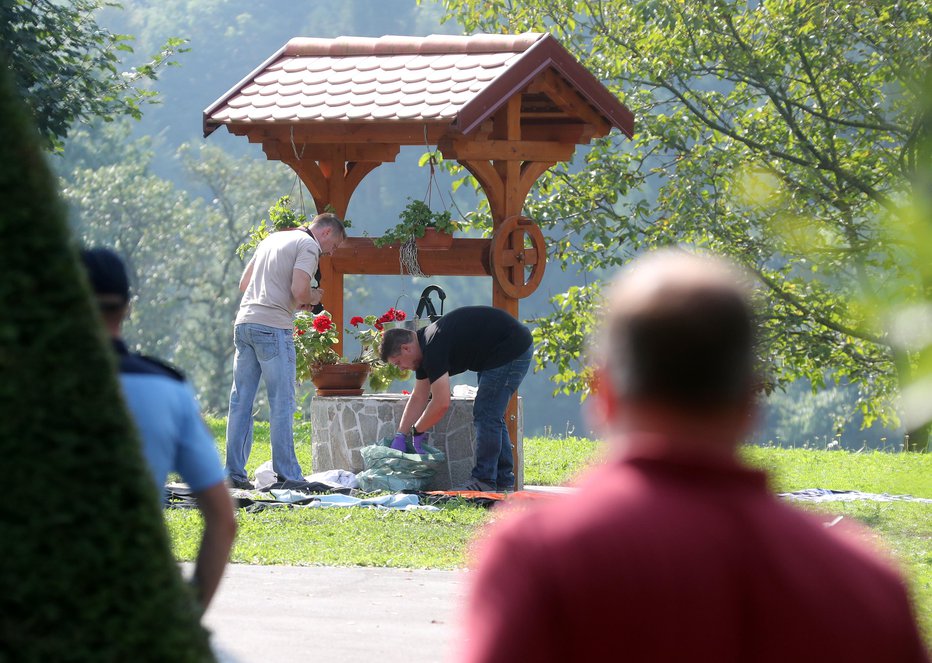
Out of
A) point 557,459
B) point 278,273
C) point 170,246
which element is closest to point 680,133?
point 557,459

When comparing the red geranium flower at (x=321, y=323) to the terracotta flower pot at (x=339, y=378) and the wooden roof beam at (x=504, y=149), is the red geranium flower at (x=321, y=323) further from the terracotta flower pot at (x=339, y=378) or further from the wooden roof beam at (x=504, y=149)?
the wooden roof beam at (x=504, y=149)

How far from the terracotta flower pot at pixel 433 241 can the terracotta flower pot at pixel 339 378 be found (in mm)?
1074

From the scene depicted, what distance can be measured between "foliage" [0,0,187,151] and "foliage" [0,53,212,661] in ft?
37.4

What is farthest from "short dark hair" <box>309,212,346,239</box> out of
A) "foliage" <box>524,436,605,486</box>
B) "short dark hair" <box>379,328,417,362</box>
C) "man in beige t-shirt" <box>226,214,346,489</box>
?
"foliage" <box>524,436,605,486</box>

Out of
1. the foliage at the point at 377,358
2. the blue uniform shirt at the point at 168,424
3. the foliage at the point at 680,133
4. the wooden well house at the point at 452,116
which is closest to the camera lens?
the blue uniform shirt at the point at 168,424

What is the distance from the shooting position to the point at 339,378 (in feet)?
34.8

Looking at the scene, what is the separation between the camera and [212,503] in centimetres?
286

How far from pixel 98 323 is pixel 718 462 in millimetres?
827

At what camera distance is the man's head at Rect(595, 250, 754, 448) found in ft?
5.21

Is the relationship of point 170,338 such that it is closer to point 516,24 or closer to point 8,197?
point 516,24

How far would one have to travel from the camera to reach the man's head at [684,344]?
5.21 feet

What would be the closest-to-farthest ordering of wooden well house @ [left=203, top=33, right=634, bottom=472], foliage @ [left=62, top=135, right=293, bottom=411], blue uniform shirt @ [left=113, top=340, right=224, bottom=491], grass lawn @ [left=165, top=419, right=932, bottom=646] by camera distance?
blue uniform shirt @ [left=113, top=340, right=224, bottom=491] → grass lawn @ [left=165, top=419, right=932, bottom=646] → wooden well house @ [left=203, top=33, right=634, bottom=472] → foliage @ [left=62, top=135, right=293, bottom=411]

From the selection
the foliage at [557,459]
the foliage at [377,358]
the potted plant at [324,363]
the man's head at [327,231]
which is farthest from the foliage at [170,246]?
the man's head at [327,231]

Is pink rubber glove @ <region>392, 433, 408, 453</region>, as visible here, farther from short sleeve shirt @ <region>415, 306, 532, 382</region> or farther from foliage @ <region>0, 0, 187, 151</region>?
foliage @ <region>0, 0, 187, 151</region>
